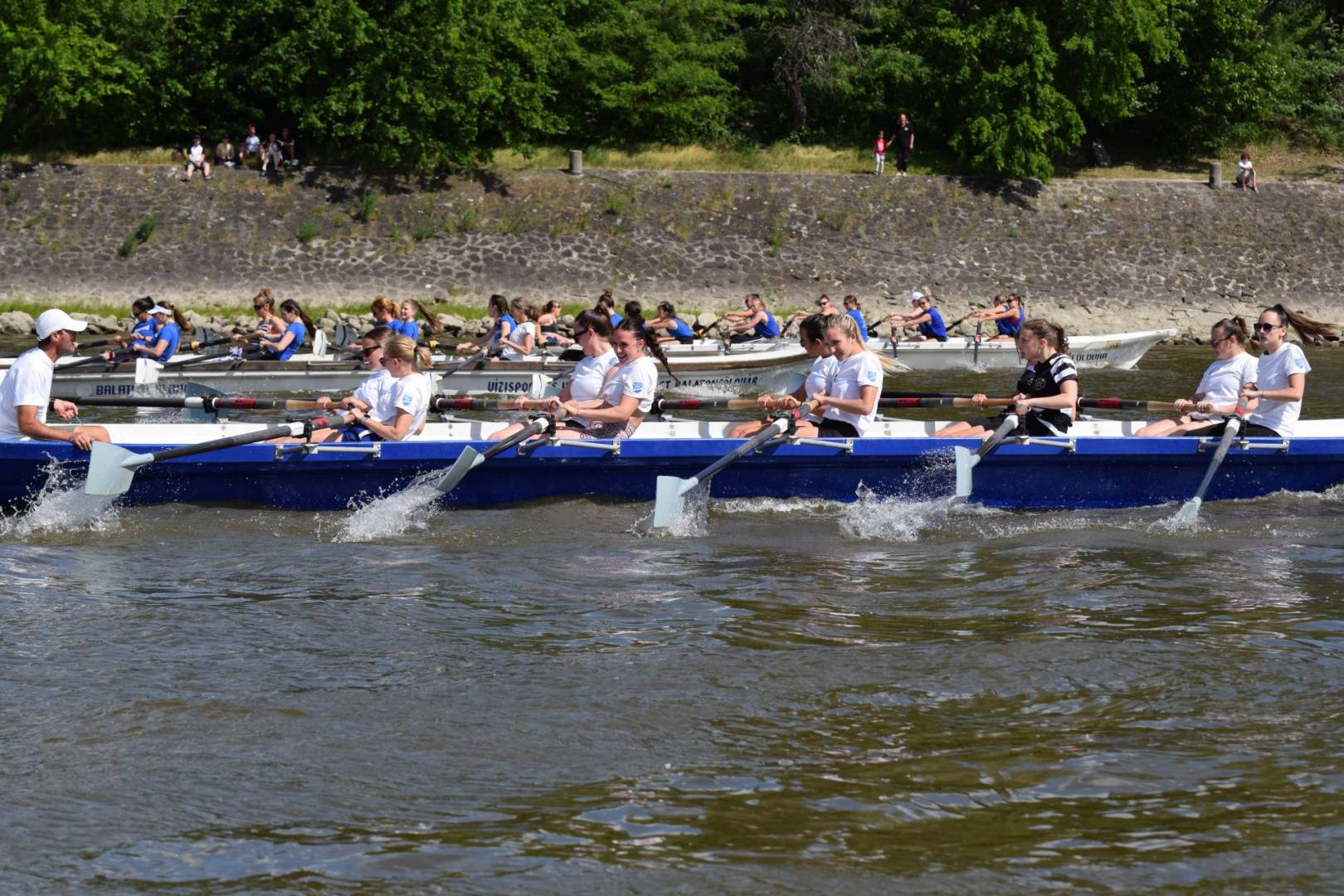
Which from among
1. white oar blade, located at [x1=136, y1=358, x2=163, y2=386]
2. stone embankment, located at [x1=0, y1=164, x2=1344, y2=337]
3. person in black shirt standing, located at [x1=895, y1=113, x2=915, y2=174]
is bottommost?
white oar blade, located at [x1=136, y1=358, x2=163, y2=386]

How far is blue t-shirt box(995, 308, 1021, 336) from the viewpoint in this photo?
24.8 m

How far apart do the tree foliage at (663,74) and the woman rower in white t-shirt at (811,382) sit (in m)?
26.9

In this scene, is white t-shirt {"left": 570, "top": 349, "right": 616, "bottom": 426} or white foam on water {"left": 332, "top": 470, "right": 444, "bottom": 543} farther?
white t-shirt {"left": 570, "top": 349, "right": 616, "bottom": 426}

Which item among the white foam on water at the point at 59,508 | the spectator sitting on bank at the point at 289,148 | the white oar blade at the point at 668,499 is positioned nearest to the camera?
the white foam on water at the point at 59,508

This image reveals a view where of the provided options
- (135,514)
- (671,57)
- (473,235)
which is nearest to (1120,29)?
(671,57)

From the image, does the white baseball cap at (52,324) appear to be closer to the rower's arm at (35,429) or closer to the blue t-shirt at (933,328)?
the rower's arm at (35,429)

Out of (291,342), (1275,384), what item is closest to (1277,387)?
(1275,384)

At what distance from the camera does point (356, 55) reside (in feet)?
124

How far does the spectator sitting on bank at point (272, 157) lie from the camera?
1494 inches

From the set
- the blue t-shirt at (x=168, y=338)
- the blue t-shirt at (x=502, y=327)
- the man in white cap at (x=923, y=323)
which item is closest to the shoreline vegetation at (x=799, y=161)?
the man in white cap at (x=923, y=323)

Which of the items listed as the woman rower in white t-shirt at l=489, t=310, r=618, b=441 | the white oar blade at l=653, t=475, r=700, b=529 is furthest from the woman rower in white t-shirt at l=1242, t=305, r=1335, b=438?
the woman rower in white t-shirt at l=489, t=310, r=618, b=441

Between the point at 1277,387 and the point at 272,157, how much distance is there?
100.0 feet

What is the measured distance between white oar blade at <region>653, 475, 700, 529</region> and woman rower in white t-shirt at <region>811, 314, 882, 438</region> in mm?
1350

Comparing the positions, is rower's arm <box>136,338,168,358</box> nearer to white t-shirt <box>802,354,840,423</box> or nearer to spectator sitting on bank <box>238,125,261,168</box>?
white t-shirt <box>802,354,840,423</box>
